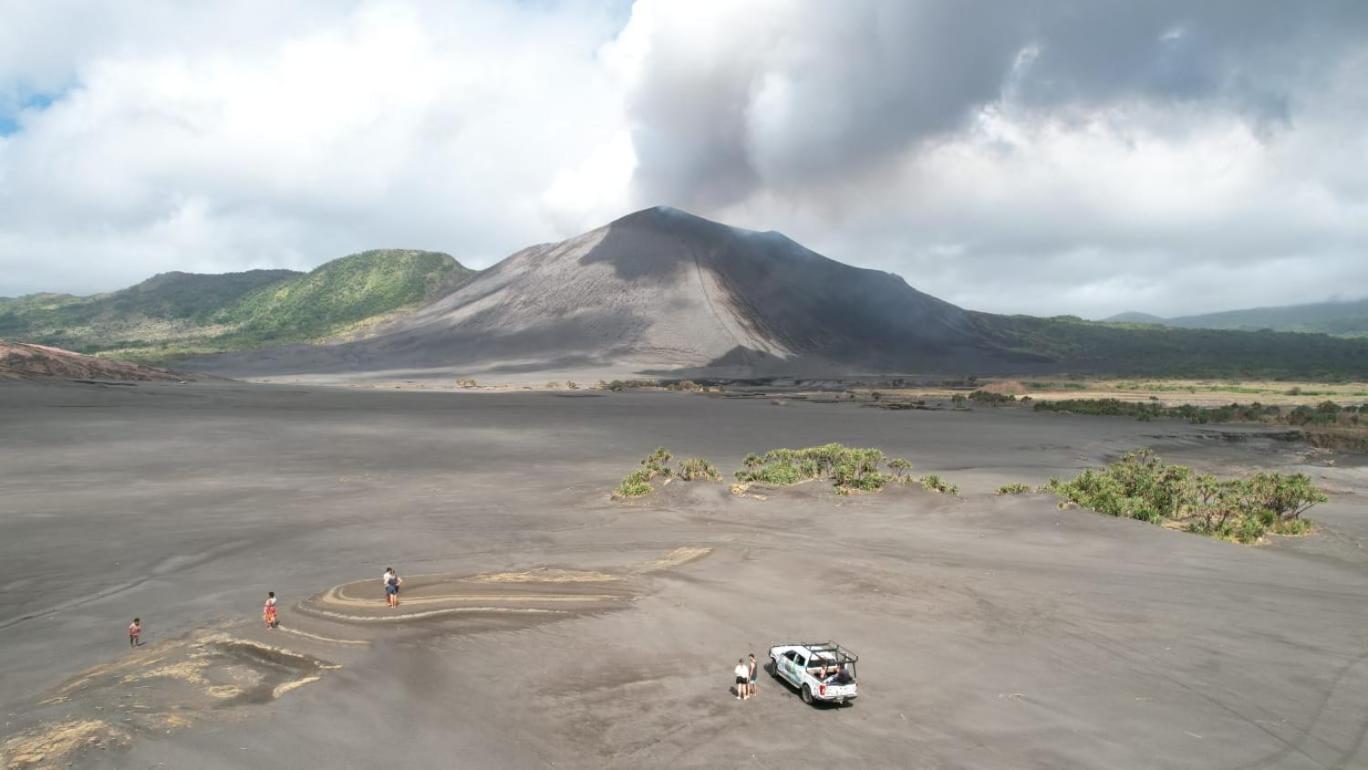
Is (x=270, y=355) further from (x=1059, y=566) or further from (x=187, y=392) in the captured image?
(x=1059, y=566)

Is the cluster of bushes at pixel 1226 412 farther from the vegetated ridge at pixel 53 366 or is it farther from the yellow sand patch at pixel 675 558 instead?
the vegetated ridge at pixel 53 366

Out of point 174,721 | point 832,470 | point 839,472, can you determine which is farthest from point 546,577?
point 832,470

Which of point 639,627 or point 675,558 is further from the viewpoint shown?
point 675,558

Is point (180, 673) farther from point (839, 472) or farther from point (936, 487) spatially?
point (936, 487)

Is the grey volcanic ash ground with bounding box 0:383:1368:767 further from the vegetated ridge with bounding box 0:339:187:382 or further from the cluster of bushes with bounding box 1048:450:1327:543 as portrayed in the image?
the vegetated ridge with bounding box 0:339:187:382

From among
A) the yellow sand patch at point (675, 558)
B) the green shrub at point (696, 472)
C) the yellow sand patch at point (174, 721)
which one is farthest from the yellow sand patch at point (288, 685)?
the green shrub at point (696, 472)

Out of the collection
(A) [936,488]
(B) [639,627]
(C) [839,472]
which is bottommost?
(B) [639,627]

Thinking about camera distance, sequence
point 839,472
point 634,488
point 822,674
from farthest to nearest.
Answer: point 839,472
point 634,488
point 822,674
